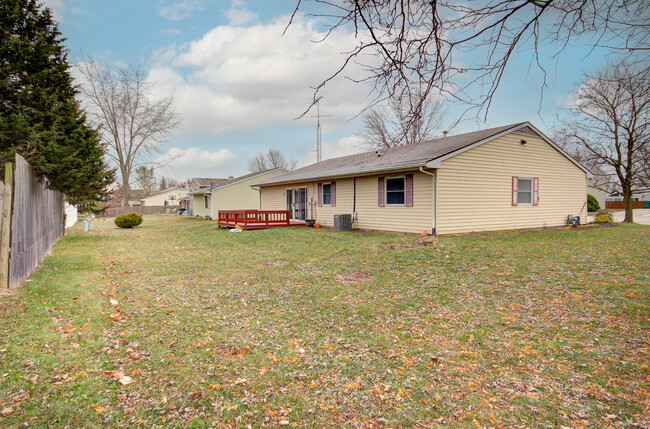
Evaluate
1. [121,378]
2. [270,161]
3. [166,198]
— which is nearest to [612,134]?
[121,378]

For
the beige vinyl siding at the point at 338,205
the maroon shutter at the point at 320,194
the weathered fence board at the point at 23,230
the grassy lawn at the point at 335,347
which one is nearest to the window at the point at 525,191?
the beige vinyl siding at the point at 338,205

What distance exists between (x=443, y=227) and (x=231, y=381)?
10.7 m

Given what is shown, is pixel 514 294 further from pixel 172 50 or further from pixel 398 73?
pixel 172 50

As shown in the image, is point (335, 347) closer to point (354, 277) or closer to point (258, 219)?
point (354, 277)

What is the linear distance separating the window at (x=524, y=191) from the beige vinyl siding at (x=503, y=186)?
278mm

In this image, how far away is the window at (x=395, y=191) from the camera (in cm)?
1376

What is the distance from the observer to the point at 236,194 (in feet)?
101

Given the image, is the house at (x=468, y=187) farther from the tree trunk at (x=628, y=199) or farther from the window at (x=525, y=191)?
the tree trunk at (x=628, y=199)

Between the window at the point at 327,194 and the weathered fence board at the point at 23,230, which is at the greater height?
the window at the point at 327,194

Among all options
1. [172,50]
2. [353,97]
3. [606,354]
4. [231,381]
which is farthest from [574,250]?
[172,50]

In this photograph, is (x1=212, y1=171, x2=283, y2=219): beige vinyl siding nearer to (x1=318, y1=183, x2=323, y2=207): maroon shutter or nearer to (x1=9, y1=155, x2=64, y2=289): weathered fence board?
(x1=318, y1=183, x2=323, y2=207): maroon shutter

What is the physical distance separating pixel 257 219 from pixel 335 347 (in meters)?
14.8

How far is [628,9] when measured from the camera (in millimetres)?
3186

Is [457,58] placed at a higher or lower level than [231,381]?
higher
